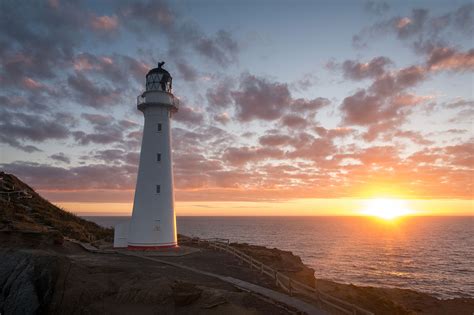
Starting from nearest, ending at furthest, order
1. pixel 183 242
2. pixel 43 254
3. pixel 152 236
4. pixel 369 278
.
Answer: pixel 43 254 → pixel 152 236 → pixel 183 242 → pixel 369 278

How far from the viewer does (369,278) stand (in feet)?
168

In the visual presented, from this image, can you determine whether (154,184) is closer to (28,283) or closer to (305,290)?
(28,283)

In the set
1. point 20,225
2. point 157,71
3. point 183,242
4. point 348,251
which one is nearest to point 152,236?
point 183,242

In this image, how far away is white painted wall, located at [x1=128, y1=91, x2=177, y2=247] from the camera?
28.4 metres

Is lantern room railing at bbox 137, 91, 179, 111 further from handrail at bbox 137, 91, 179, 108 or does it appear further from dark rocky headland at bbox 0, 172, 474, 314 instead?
dark rocky headland at bbox 0, 172, 474, 314

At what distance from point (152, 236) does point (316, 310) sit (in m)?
17.0

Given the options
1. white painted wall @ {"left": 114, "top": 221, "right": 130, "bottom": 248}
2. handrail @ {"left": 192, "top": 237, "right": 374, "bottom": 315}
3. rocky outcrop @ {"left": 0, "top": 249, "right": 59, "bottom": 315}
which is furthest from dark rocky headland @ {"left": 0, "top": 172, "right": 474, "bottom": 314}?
white painted wall @ {"left": 114, "top": 221, "right": 130, "bottom": 248}

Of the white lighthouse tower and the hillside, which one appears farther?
the white lighthouse tower

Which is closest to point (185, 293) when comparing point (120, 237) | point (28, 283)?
point (28, 283)

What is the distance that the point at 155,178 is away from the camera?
2869cm

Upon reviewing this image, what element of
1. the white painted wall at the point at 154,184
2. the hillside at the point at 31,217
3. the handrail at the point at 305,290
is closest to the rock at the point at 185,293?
the handrail at the point at 305,290

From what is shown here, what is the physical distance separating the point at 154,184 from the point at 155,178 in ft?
1.58

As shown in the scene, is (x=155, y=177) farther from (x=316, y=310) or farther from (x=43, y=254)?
(x=316, y=310)

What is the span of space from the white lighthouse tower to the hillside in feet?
19.6
